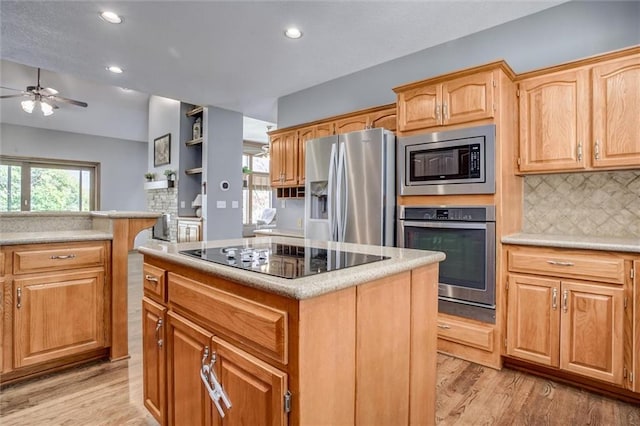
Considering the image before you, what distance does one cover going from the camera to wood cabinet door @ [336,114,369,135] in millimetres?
3472

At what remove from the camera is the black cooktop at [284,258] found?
3.70ft

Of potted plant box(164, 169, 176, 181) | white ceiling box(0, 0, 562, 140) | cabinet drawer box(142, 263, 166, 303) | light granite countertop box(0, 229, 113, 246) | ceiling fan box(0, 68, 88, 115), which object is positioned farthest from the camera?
potted plant box(164, 169, 176, 181)

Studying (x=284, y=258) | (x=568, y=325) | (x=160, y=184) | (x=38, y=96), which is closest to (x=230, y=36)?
(x=284, y=258)

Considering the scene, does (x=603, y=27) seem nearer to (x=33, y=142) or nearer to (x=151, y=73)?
(x=151, y=73)

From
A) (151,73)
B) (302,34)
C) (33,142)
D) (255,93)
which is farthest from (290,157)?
(33,142)

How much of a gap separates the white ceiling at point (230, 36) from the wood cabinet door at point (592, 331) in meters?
2.13

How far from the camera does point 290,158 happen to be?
4.21 metres

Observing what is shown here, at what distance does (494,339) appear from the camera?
95.0 inches

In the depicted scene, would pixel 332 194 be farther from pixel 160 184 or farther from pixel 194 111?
pixel 160 184

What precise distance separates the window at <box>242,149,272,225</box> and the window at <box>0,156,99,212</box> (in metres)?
3.39

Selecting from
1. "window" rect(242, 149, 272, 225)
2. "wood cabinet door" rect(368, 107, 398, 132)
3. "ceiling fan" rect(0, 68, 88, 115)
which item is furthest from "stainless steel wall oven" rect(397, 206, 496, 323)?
"window" rect(242, 149, 272, 225)

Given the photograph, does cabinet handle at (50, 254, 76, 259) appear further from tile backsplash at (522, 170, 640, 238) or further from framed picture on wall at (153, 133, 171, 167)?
framed picture on wall at (153, 133, 171, 167)

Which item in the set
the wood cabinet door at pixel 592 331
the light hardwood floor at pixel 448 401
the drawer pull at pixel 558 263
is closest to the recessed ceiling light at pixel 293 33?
the drawer pull at pixel 558 263

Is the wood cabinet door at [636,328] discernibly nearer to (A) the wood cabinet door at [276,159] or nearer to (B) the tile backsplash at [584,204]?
(B) the tile backsplash at [584,204]
